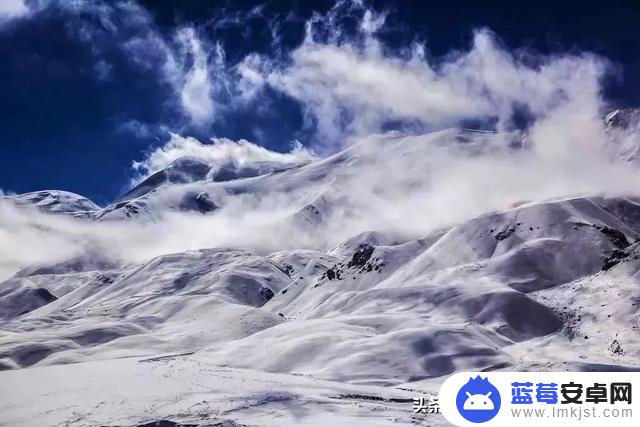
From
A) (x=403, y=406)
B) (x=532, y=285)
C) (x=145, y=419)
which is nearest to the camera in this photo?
(x=145, y=419)

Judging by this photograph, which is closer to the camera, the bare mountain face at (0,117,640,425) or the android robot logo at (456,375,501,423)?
the android robot logo at (456,375,501,423)

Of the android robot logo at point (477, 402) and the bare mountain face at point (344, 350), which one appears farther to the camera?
the bare mountain face at point (344, 350)

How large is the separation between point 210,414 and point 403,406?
16.3 m

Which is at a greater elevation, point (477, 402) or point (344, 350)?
point (344, 350)

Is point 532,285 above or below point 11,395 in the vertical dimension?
above

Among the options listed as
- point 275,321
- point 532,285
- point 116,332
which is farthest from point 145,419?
point 532,285

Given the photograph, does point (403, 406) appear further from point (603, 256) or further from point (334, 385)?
point (603, 256)

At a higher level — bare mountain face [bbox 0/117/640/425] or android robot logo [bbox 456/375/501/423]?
bare mountain face [bbox 0/117/640/425]

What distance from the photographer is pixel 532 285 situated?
594 ft

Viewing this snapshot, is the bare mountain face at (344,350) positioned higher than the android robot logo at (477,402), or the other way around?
the bare mountain face at (344,350)

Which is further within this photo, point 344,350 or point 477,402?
point 344,350

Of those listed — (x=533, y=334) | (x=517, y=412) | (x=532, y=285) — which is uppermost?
(x=532, y=285)

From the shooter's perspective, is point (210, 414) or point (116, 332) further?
point (116, 332)

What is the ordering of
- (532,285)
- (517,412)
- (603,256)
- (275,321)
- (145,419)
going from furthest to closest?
(603,256), (532,285), (275,321), (145,419), (517,412)
